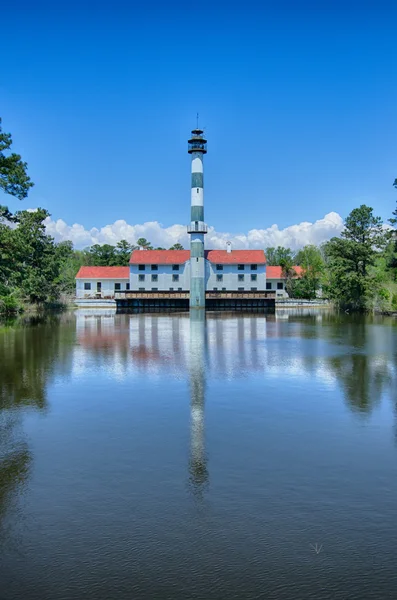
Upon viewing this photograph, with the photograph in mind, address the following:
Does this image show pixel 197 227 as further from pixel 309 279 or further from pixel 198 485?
pixel 198 485

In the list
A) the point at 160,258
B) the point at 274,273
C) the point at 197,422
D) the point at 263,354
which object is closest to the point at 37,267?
the point at 160,258

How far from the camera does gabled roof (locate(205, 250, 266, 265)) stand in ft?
228

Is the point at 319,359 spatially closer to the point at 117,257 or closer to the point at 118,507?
the point at 118,507

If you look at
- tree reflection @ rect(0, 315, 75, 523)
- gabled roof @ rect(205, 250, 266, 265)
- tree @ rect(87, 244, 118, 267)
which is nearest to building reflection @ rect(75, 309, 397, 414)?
tree reflection @ rect(0, 315, 75, 523)

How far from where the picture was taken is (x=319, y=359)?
74.5 feet

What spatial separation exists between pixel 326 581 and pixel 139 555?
229 centimetres

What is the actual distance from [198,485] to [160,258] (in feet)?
204

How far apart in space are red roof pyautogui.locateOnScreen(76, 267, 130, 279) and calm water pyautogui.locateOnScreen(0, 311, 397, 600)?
5833cm

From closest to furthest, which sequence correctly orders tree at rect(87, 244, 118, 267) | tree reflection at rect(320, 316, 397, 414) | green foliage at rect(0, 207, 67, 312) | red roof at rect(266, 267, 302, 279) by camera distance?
tree reflection at rect(320, 316, 397, 414), green foliage at rect(0, 207, 67, 312), red roof at rect(266, 267, 302, 279), tree at rect(87, 244, 118, 267)

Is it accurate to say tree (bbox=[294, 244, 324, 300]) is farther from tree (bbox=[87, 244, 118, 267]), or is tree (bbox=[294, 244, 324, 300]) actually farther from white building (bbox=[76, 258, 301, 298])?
tree (bbox=[87, 244, 118, 267])

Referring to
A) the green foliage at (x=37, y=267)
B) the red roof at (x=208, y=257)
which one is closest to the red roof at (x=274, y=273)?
the red roof at (x=208, y=257)

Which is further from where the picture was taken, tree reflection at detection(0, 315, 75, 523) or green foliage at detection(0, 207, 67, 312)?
green foliage at detection(0, 207, 67, 312)

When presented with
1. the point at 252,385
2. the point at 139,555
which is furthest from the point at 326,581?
the point at 252,385

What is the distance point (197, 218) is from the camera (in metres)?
62.0
